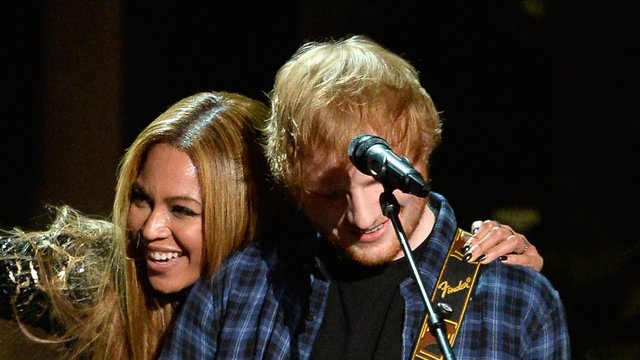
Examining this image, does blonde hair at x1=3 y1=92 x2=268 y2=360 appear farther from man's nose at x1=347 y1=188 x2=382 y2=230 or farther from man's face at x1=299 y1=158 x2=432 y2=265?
man's nose at x1=347 y1=188 x2=382 y2=230

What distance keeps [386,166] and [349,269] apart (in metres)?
0.69

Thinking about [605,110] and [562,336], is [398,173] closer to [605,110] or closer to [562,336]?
[562,336]

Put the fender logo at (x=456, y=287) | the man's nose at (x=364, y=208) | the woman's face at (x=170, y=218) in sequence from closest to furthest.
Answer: the man's nose at (x=364, y=208)
the fender logo at (x=456, y=287)
the woman's face at (x=170, y=218)

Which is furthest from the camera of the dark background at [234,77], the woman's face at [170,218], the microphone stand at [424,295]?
the dark background at [234,77]

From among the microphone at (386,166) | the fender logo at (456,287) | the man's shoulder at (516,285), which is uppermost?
the microphone at (386,166)

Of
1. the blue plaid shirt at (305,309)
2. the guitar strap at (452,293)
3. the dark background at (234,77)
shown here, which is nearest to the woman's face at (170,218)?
the blue plaid shirt at (305,309)

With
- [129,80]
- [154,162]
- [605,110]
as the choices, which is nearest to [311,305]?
[154,162]

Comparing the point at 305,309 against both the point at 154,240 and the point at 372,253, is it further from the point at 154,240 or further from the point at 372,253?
the point at 154,240

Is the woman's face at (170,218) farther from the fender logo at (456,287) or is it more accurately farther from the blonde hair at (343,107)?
the fender logo at (456,287)

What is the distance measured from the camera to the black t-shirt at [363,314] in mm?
2760

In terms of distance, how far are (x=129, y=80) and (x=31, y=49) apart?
17.6 inches

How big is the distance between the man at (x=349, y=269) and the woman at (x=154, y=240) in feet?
0.62

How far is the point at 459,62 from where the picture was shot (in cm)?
500

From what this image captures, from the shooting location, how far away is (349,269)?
2.89 metres
